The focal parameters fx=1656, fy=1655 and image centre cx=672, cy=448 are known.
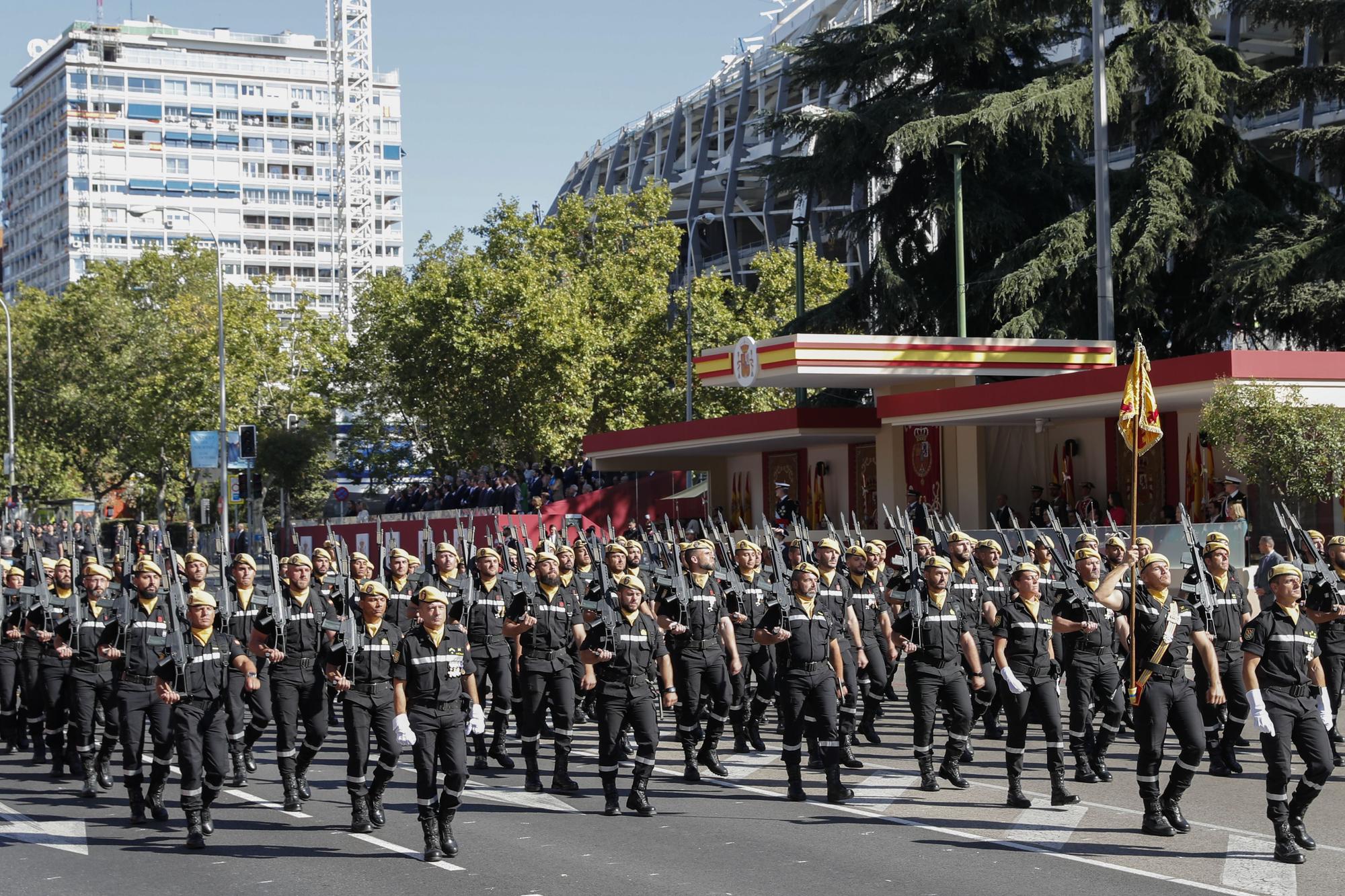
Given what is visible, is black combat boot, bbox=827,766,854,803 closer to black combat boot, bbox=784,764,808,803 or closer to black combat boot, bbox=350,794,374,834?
black combat boot, bbox=784,764,808,803

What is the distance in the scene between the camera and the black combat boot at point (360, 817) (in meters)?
11.5

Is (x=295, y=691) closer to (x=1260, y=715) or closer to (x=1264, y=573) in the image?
(x=1260, y=715)

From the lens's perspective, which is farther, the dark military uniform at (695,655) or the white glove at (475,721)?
the dark military uniform at (695,655)

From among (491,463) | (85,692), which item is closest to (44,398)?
(491,463)

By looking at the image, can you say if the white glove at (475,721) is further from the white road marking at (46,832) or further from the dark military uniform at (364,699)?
the white road marking at (46,832)

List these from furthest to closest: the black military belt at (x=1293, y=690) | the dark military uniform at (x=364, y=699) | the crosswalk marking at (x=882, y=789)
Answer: the crosswalk marking at (x=882, y=789)
the dark military uniform at (x=364, y=699)
the black military belt at (x=1293, y=690)

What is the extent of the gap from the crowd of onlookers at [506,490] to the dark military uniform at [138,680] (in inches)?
931

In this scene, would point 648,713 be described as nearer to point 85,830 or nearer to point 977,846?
point 977,846

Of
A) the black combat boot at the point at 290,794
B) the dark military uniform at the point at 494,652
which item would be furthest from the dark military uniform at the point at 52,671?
the dark military uniform at the point at 494,652

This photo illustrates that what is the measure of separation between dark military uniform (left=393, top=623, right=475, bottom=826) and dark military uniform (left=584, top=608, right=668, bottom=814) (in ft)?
4.93

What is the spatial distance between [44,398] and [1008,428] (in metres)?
49.0

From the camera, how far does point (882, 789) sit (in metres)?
12.9

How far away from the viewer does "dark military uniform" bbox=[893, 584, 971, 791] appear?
495 inches

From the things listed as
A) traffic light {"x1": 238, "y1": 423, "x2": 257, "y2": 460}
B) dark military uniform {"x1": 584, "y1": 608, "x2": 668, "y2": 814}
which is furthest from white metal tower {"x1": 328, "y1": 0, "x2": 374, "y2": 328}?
dark military uniform {"x1": 584, "y1": 608, "x2": 668, "y2": 814}
